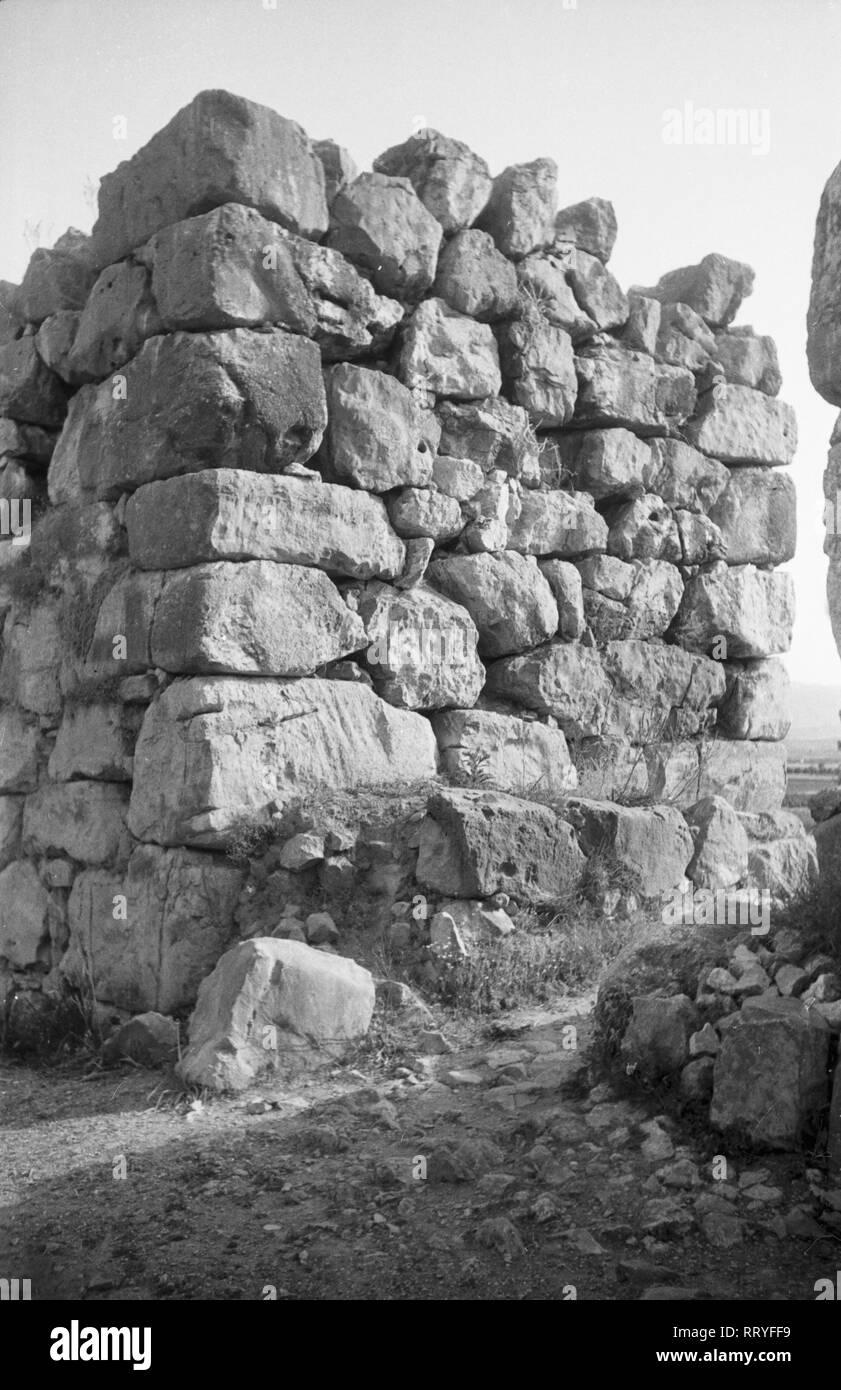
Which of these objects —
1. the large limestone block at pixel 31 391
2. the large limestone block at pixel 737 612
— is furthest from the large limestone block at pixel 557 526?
the large limestone block at pixel 31 391

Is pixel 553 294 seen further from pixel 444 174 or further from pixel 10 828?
pixel 10 828

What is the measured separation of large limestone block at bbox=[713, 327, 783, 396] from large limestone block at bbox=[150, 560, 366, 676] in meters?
3.84

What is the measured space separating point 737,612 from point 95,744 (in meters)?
4.22

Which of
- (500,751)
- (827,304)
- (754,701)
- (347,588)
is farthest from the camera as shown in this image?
(754,701)

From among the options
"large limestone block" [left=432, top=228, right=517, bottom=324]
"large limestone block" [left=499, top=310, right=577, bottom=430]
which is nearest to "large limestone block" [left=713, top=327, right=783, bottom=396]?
"large limestone block" [left=499, top=310, right=577, bottom=430]

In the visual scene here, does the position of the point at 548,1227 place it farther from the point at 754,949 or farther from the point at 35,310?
the point at 35,310

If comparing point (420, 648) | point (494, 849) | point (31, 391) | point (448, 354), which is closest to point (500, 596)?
point (420, 648)

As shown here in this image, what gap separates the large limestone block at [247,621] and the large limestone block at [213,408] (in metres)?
0.59

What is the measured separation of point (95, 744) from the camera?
22.9ft

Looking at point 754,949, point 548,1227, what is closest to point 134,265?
point 754,949

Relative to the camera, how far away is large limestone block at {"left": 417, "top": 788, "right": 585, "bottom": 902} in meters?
6.05

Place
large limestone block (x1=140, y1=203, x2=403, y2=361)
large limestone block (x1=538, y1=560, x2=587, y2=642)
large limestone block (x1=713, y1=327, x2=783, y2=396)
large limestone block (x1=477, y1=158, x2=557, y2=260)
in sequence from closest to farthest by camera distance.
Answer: large limestone block (x1=140, y1=203, x2=403, y2=361) < large limestone block (x1=538, y1=560, x2=587, y2=642) < large limestone block (x1=477, y1=158, x2=557, y2=260) < large limestone block (x1=713, y1=327, x2=783, y2=396)

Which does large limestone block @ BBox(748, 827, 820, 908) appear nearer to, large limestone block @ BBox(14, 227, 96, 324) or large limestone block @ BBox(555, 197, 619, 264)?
large limestone block @ BBox(555, 197, 619, 264)

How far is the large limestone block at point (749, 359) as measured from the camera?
9.08 metres
